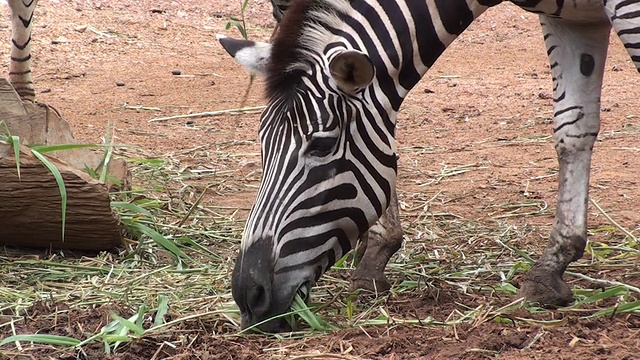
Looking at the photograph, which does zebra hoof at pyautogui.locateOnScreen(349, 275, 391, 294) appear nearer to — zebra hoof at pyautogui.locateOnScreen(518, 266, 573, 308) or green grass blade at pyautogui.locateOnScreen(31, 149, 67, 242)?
zebra hoof at pyautogui.locateOnScreen(518, 266, 573, 308)

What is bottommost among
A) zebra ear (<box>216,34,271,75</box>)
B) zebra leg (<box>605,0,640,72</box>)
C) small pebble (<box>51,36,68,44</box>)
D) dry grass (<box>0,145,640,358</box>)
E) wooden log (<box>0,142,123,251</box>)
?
dry grass (<box>0,145,640,358</box>)

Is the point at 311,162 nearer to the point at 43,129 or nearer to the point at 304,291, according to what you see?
the point at 304,291

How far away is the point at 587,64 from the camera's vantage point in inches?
183

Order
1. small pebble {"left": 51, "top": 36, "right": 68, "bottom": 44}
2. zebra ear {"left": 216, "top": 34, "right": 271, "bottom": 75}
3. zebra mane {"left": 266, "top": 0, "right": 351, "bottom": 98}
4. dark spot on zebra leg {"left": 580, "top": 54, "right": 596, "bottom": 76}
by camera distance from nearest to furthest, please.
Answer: zebra mane {"left": 266, "top": 0, "right": 351, "bottom": 98}
zebra ear {"left": 216, "top": 34, "right": 271, "bottom": 75}
dark spot on zebra leg {"left": 580, "top": 54, "right": 596, "bottom": 76}
small pebble {"left": 51, "top": 36, "right": 68, "bottom": 44}

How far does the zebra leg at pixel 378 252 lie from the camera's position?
14.6ft

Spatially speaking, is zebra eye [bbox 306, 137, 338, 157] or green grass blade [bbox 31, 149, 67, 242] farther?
green grass blade [bbox 31, 149, 67, 242]

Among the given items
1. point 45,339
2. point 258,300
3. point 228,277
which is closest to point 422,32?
point 258,300

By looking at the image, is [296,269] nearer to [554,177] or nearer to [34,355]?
[34,355]

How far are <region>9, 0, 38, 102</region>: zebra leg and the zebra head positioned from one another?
208 inches

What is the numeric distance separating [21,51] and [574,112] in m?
5.94

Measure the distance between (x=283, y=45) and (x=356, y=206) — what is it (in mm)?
776

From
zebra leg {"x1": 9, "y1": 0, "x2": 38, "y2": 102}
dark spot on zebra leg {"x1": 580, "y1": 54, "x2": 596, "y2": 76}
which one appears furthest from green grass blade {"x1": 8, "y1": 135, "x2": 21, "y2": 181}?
zebra leg {"x1": 9, "y1": 0, "x2": 38, "y2": 102}

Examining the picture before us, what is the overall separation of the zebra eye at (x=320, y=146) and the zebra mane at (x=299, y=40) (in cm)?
27

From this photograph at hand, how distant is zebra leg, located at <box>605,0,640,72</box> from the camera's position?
3.99 meters
